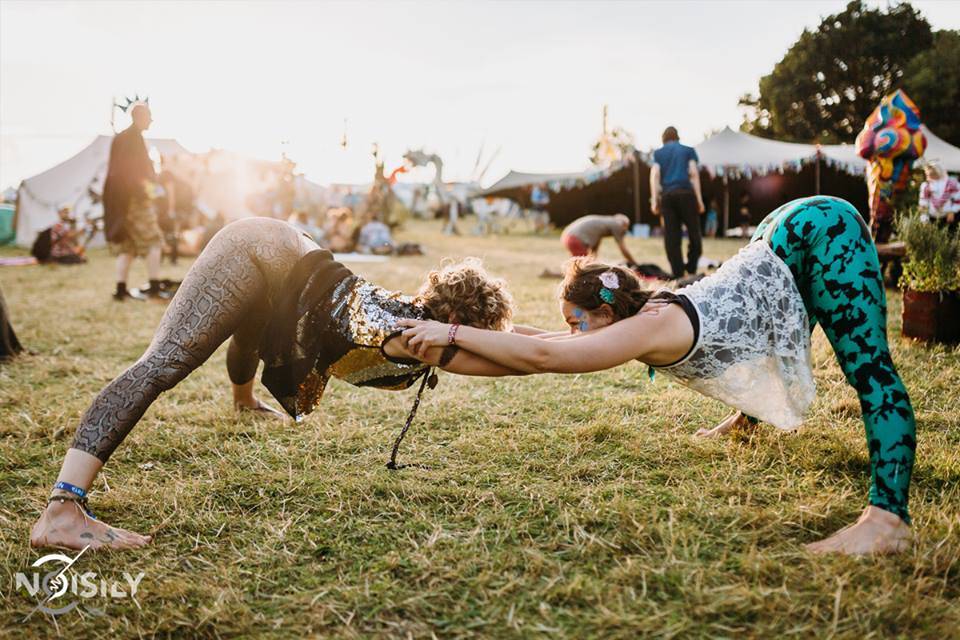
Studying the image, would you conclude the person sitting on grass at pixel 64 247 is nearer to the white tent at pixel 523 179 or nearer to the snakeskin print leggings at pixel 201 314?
the snakeskin print leggings at pixel 201 314

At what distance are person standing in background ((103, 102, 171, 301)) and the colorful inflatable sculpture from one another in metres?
8.94

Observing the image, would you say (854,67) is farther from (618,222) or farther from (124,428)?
(124,428)

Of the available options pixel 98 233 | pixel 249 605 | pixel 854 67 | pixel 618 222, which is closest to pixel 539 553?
pixel 249 605

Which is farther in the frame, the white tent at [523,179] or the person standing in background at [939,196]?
the white tent at [523,179]

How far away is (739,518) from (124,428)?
76.9 inches

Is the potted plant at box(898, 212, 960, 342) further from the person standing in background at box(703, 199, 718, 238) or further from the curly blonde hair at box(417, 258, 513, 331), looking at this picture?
the person standing in background at box(703, 199, 718, 238)

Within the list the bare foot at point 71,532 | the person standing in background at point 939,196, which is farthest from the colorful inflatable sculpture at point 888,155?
the bare foot at point 71,532

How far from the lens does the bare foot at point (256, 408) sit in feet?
10.9

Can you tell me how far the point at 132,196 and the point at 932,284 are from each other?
24.0 ft

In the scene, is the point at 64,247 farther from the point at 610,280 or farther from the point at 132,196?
the point at 610,280

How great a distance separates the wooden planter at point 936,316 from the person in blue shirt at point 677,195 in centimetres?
402

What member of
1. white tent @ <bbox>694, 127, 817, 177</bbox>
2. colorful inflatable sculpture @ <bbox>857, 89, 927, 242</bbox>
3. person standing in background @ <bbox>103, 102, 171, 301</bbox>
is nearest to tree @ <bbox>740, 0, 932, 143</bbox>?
white tent @ <bbox>694, 127, 817, 177</bbox>

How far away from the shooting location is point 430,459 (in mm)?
2695

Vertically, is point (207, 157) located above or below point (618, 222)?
above
